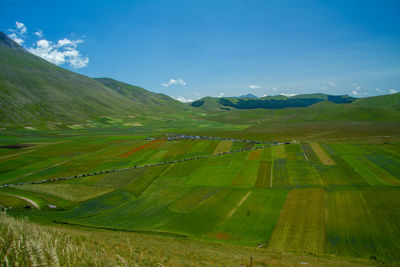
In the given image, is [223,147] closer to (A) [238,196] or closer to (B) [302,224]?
(A) [238,196]

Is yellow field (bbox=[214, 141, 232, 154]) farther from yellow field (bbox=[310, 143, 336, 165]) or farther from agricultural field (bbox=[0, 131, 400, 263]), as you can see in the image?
yellow field (bbox=[310, 143, 336, 165])

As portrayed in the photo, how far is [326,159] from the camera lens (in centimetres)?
6512

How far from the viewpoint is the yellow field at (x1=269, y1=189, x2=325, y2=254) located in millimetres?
27109

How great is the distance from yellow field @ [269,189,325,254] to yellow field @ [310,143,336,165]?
21859 millimetres

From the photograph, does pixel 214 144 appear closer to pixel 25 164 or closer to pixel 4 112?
pixel 25 164

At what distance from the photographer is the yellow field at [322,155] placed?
203ft

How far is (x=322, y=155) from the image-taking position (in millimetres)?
70062

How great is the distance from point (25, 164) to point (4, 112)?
139 m

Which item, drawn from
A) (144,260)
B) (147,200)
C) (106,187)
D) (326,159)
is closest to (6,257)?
(144,260)

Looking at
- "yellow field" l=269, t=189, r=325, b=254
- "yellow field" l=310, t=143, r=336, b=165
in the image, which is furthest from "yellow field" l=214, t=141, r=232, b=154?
"yellow field" l=269, t=189, r=325, b=254

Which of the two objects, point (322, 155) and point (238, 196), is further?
point (322, 155)

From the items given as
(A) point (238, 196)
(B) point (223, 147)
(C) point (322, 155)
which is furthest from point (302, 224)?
(B) point (223, 147)

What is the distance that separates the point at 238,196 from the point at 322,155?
3984 centimetres

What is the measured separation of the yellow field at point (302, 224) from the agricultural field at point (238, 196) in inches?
4.9
